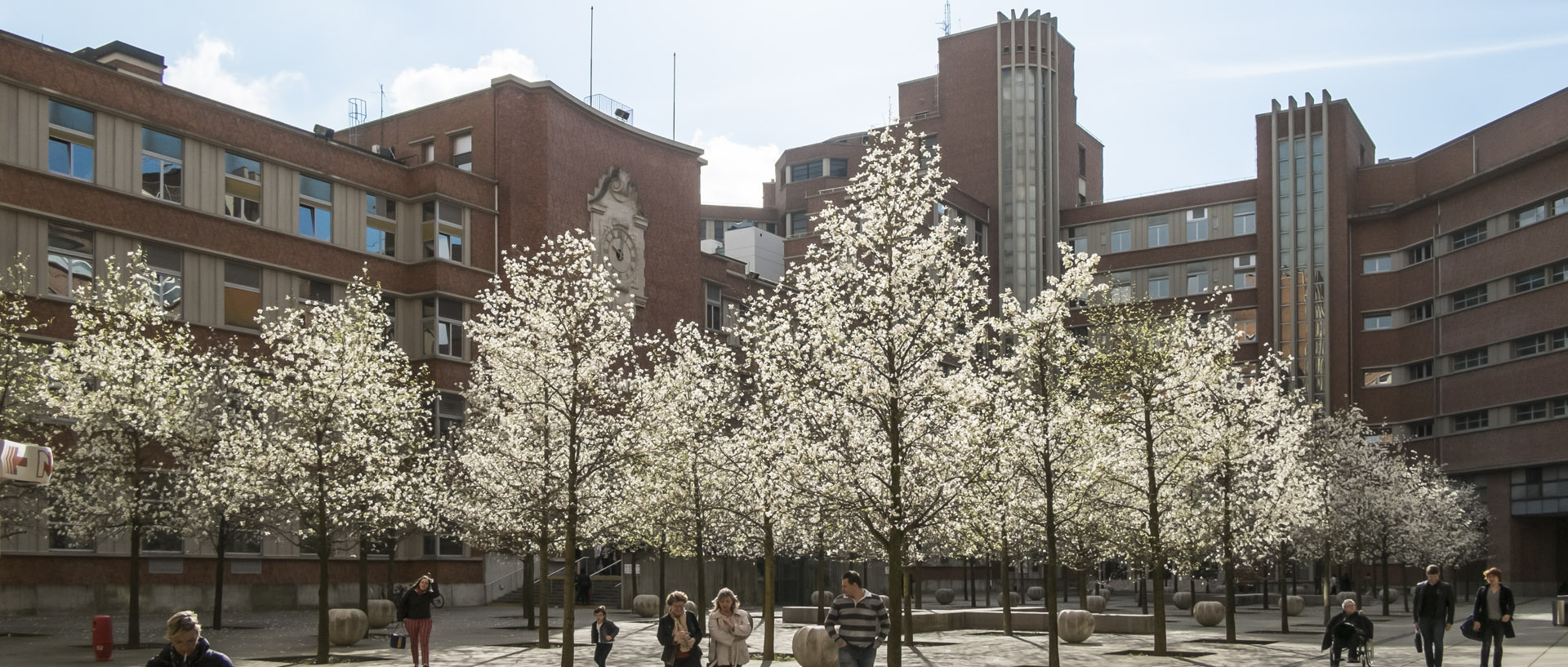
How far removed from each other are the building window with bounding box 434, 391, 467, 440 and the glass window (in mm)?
58176

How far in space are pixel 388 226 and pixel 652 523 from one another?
21.1 meters

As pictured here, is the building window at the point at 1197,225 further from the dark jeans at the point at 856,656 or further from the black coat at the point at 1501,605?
the dark jeans at the point at 856,656

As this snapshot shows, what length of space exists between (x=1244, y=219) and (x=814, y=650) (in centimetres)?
7546

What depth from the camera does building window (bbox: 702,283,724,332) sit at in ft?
219

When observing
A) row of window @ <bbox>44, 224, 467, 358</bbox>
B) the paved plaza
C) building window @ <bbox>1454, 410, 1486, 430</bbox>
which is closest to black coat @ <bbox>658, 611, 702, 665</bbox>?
the paved plaza

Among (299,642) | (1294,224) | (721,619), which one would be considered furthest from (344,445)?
(1294,224)

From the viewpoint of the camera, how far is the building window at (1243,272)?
92.7 m

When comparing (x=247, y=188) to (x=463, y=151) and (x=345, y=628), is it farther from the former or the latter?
(x=345, y=628)

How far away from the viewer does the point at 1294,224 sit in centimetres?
8994

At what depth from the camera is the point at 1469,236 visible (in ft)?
258

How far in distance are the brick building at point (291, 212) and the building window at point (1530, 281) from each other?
137 ft

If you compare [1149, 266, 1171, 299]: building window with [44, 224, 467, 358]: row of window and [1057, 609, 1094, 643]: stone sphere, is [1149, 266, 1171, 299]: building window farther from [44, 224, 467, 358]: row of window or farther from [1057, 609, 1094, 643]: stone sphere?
[1057, 609, 1094, 643]: stone sphere

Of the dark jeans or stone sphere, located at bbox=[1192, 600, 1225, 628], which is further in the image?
stone sphere, located at bbox=[1192, 600, 1225, 628]

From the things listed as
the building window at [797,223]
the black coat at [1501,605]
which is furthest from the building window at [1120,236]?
the black coat at [1501,605]
